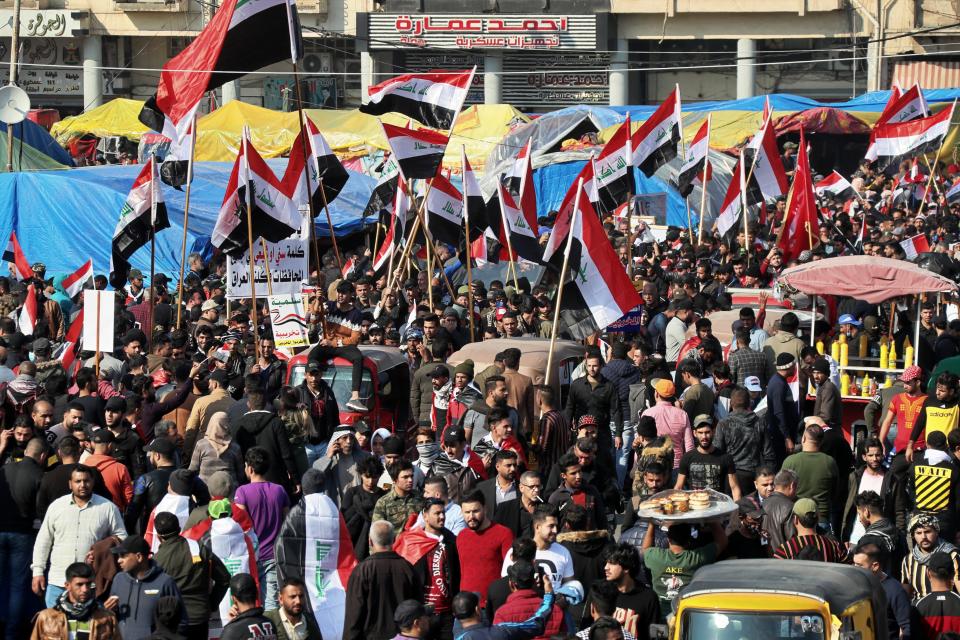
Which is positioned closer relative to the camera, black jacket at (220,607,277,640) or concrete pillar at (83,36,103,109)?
black jacket at (220,607,277,640)

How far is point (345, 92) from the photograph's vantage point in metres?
53.0

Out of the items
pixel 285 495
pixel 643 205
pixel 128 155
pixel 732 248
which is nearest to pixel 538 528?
pixel 285 495

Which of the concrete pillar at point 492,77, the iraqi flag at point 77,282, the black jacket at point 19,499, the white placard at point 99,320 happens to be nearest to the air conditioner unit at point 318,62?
the concrete pillar at point 492,77

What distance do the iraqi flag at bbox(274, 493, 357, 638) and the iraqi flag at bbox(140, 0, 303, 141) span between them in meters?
7.46

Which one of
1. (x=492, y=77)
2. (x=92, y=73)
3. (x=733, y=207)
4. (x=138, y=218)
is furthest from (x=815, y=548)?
(x=92, y=73)

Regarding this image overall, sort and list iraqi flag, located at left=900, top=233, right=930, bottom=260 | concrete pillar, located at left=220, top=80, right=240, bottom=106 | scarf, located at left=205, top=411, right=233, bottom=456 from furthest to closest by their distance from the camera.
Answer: concrete pillar, located at left=220, top=80, right=240, bottom=106, iraqi flag, located at left=900, top=233, right=930, bottom=260, scarf, located at left=205, top=411, right=233, bottom=456

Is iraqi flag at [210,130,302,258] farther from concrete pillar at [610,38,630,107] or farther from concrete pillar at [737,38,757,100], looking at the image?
concrete pillar at [737,38,757,100]

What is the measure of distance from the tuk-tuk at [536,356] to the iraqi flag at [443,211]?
171 inches

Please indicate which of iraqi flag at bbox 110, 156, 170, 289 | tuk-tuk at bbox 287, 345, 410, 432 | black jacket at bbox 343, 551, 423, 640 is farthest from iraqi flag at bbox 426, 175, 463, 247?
black jacket at bbox 343, 551, 423, 640

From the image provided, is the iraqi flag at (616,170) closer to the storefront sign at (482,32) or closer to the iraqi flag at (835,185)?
the iraqi flag at (835,185)

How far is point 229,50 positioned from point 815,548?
9040 millimetres

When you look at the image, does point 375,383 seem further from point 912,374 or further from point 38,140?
point 38,140

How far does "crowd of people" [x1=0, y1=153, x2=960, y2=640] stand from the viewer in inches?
350

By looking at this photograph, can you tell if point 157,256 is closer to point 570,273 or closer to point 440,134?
point 440,134
